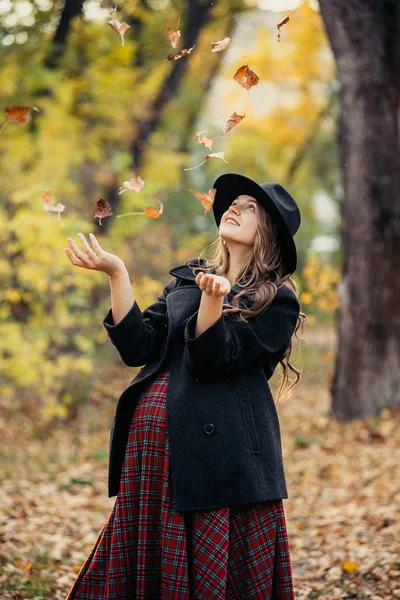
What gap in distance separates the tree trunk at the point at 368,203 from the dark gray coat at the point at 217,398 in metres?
5.61

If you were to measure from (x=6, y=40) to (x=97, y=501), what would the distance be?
5.71 m

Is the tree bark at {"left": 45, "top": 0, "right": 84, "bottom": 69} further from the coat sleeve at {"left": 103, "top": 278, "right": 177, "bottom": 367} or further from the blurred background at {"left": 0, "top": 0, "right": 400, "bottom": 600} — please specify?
the coat sleeve at {"left": 103, "top": 278, "right": 177, "bottom": 367}

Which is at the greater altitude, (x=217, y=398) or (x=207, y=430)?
(x=217, y=398)

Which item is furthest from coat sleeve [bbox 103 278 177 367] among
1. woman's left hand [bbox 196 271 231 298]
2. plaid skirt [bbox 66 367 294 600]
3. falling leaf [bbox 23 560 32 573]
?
falling leaf [bbox 23 560 32 573]

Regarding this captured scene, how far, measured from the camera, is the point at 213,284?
2643 mm

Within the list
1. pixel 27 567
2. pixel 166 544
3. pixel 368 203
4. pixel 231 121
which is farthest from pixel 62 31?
pixel 166 544

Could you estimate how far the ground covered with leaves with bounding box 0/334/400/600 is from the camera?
4.25 metres

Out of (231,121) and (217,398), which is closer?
(217,398)

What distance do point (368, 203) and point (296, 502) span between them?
361 cm

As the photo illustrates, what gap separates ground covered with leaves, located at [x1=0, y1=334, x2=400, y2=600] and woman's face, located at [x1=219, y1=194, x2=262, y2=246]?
0.96 m

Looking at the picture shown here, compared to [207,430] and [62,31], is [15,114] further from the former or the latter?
[62,31]

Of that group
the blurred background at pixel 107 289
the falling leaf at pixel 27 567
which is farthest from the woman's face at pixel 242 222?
the falling leaf at pixel 27 567

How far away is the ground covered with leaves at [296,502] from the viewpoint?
4.25 meters

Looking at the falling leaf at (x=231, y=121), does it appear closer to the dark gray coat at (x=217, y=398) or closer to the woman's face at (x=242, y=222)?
the woman's face at (x=242, y=222)
